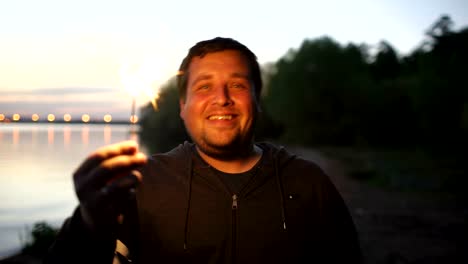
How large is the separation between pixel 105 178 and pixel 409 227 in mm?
14112

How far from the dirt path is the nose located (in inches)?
333

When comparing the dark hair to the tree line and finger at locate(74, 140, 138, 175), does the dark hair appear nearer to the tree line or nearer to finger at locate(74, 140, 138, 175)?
finger at locate(74, 140, 138, 175)

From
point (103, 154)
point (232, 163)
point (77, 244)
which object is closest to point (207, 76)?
point (232, 163)

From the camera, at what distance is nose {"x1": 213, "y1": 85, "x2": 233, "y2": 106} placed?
3.16 m

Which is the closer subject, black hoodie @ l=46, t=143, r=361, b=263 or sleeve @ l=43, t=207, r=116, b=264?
sleeve @ l=43, t=207, r=116, b=264

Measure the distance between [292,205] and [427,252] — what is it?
984 centimetres

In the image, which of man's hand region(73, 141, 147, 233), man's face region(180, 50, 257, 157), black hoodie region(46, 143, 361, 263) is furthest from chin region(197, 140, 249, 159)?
man's hand region(73, 141, 147, 233)

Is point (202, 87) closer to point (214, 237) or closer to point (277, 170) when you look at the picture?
point (277, 170)

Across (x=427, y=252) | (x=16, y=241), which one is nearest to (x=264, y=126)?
(x=16, y=241)

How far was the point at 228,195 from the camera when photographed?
122 inches

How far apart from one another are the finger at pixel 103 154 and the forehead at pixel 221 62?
1549 millimetres

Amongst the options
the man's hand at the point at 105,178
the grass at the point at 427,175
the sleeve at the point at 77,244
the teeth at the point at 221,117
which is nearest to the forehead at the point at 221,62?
the teeth at the point at 221,117

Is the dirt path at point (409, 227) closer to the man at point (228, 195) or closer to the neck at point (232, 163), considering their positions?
the man at point (228, 195)

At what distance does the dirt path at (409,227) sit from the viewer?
10.9m
